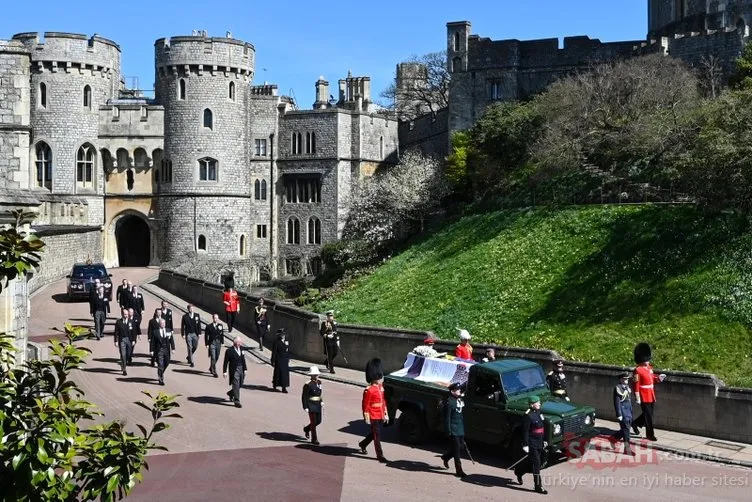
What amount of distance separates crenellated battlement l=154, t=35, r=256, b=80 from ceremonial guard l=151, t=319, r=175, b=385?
38.0 metres

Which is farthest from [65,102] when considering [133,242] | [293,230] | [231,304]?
[231,304]

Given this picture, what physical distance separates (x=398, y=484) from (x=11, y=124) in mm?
12458

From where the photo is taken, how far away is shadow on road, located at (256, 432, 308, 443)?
16.6 m

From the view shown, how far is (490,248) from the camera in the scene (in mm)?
34250

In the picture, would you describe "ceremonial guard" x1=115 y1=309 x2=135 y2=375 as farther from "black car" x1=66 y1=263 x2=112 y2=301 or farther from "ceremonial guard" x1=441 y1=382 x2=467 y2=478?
"black car" x1=66 y1=263 x2=112 y2=301

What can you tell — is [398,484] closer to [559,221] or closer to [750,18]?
[559,221]

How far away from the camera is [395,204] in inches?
2261

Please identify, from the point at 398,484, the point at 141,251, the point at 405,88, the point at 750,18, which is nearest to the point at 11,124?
the point at 398,484

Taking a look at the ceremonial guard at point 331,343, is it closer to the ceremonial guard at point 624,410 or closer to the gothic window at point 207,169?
the ceremonial guard at point 624,410

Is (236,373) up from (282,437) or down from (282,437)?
up

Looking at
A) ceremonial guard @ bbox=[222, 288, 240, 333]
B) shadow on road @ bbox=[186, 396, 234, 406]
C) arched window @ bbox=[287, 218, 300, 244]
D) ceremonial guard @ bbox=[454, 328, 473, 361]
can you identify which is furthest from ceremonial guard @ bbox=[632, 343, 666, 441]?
arched window @ bbox=[287, 218, 300, 244]

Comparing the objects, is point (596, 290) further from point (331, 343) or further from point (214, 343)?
point (214, 343)

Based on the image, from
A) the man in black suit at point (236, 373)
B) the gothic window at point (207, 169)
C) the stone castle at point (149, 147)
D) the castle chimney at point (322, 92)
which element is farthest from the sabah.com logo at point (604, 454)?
the castle chimney at point (322, 92)

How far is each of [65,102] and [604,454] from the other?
159 feet
